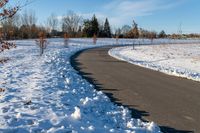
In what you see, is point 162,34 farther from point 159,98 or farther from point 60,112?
point 60,112

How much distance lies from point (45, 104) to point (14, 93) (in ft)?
6.22

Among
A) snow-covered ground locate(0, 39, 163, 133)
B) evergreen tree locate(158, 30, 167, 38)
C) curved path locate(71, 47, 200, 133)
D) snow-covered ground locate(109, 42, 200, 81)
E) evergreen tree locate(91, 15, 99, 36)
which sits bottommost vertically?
evergreen tree locate(158, 30, 167, 38)

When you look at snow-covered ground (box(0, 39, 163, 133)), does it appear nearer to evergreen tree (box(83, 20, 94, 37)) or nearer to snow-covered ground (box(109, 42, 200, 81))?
snow-covered ground (box(109, 42, 200, 81))

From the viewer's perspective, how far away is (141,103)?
32.9 ft

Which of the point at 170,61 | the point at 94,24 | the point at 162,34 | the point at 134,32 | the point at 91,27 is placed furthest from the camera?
the point at 162,34

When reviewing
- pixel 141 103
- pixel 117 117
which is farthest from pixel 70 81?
pixel 117 117

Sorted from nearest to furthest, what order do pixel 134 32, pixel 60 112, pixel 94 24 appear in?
1. pixel 60 112
2. pixel 94 24
3. pixel 134 32

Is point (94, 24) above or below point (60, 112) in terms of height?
above

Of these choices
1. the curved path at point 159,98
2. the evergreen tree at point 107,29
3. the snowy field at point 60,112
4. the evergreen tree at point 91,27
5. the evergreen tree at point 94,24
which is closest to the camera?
the snowy field at point 60,112

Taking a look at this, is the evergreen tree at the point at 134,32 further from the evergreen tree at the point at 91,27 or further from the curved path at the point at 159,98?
the curved path at the point at 159,98

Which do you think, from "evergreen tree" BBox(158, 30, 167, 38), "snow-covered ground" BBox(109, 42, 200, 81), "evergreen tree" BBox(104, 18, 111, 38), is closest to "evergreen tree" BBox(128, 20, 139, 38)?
"evergreen tree" BBox(104, 18, 111, 38)

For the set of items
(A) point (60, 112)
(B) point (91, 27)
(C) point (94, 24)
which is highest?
(C) point (94, 24)

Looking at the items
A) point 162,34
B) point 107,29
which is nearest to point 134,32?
point 107,29

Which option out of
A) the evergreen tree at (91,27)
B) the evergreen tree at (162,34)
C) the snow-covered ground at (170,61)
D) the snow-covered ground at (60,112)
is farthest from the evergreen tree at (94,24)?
the snow-covered ground at (60,112)
